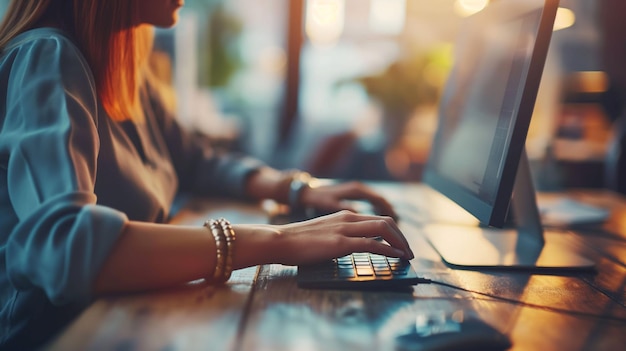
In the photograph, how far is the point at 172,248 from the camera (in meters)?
0.59

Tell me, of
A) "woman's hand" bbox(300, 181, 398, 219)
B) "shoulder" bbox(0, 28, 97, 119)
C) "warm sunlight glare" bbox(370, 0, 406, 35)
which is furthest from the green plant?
"shoulder" bbox(0, 28, 97, 119)

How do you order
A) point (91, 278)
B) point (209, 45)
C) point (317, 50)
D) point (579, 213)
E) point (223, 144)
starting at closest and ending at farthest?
point (91, 278) < point (579, 213) < point (223, 144) < point (317, 50) < point (209, 45)

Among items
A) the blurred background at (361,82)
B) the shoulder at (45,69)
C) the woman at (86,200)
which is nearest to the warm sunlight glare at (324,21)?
the blurred background at (361,82)

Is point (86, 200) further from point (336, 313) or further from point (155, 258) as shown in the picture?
point (336, 313)

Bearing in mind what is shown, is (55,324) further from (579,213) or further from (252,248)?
(579,213)

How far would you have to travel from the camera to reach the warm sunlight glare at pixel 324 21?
11.0 ft

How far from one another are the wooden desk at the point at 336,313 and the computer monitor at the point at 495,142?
0.28 feet

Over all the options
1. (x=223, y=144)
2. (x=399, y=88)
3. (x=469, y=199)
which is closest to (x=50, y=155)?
(x=469, y=199)

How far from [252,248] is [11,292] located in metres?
0.35

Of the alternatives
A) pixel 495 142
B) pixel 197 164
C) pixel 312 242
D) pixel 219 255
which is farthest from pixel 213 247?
pixel 197 164

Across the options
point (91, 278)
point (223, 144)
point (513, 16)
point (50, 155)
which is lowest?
point (223, 144)

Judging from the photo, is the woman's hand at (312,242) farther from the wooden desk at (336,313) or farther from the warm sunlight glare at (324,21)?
the warm sunlight glare at (324,21)

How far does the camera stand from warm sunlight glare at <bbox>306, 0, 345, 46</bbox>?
11.0ft

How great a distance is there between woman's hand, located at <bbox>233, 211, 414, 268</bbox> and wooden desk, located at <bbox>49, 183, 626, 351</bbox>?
0.03 m
